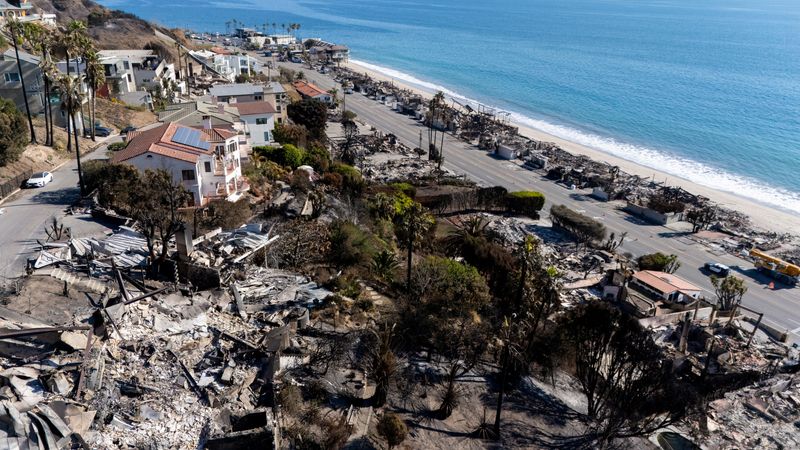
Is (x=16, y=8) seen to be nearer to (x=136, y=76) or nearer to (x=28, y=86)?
(x=136, y=76)

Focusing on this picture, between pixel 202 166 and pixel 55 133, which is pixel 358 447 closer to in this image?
pixel 202 166

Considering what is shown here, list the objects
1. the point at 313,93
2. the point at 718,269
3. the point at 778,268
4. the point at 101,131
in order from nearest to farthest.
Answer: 1. the point at 778,268
2. the point at 718,269
3. the point at 101,131
4. the point at 313,93

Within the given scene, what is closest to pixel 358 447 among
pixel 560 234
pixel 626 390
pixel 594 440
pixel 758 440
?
pixel 594 440

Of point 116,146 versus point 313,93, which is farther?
point 313,93

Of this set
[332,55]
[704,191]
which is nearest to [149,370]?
[704,191]

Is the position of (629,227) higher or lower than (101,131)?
lower

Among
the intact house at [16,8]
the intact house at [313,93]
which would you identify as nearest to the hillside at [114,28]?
the intact house at [16,8]

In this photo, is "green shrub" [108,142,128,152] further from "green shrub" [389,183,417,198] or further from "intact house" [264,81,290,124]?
"green shrub" [389,183,417,198]
